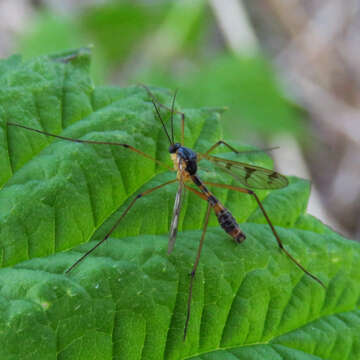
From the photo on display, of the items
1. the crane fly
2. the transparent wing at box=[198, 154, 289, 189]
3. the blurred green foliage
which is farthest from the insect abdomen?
the blurred green foliage

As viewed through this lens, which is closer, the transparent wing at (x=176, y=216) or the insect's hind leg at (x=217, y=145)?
the transparent wing at (x=176, y=216)

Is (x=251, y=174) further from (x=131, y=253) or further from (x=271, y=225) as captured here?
(x=131, y=253)

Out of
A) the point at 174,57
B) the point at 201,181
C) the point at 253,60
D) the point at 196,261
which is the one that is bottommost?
the point at 196,261

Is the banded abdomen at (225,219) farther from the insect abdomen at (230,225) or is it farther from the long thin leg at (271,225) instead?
the long thin leg at (271,225)

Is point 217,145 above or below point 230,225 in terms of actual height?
above

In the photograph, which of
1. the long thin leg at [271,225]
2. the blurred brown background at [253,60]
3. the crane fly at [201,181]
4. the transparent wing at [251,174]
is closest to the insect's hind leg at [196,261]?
the crane fly at [201,181]

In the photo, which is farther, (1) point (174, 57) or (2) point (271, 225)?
(1) point (174, 57)

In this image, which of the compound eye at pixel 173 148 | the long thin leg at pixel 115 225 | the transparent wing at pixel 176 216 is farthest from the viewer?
the compound eye at pixel 173 148

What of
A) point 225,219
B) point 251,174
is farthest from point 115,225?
point 251,174
